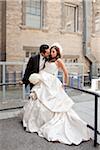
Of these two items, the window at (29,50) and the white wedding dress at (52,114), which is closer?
the white wedding dress at (52,114)

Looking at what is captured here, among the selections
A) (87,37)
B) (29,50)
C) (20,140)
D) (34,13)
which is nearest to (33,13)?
(34,13)

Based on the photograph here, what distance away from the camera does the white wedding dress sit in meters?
3.61

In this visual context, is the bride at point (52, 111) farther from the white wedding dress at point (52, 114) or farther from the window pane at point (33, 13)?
the window pane at point (33, 13)

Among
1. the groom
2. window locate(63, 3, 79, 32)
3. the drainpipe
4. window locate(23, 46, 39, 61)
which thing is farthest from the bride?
the drainpipe

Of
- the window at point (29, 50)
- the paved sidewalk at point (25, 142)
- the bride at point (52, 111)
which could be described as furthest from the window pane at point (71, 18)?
the paved sidewalk at point (25, 142)

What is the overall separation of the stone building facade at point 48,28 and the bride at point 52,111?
21.0 ft

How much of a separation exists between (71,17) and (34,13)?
227cm

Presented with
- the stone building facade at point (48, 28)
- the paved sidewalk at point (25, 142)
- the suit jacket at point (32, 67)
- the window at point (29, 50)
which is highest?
the stone building facade at point (48, 28)

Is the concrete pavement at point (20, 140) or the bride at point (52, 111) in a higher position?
the bride at point (52, 111)

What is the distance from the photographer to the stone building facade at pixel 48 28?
1040cm

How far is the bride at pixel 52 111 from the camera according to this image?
11.9 feet

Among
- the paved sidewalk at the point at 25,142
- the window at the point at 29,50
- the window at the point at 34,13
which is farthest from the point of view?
the window at the point at 34,13

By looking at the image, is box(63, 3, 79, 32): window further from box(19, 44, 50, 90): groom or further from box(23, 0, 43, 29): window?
box(19, 44, 50, 90): groom

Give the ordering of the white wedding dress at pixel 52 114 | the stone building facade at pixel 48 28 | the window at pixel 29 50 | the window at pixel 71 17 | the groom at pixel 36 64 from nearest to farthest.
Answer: the white wedding dress at pixel 52 114, the groom at pixel 36 64, the stone building facade at pixel 48 28, the window at pixel 29 50, the window at pixel 71 17
